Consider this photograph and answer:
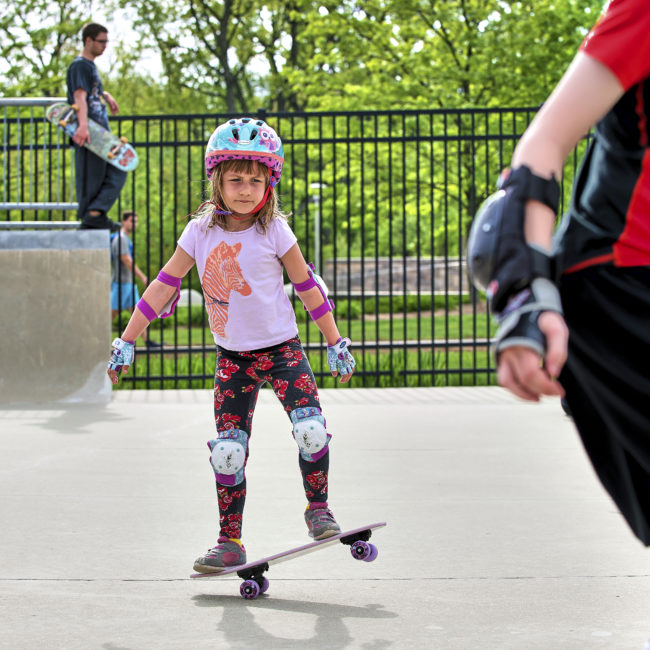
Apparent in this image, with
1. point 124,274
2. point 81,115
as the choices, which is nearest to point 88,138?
point 81,115

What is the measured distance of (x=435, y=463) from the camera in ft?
20.7

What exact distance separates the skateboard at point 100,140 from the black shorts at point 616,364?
750 cm

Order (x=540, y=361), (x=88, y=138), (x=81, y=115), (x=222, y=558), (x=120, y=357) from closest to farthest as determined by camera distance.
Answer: (x=540, y=361)
(x=222, y=558)
(x=120, y=357)
(x=81, y=115)
(x=88, y=138)

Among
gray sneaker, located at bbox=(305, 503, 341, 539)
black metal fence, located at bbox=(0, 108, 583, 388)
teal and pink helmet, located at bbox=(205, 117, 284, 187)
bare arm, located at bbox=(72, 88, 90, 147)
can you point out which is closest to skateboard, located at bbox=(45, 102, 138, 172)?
bare arm, located at bbox=(72, 88, 90, 147)

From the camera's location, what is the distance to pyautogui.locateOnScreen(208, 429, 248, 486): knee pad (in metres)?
3.95

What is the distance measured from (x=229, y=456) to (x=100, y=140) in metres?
5.66

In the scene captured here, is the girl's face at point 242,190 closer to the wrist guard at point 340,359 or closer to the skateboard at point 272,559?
the wrist guard at point 340,359

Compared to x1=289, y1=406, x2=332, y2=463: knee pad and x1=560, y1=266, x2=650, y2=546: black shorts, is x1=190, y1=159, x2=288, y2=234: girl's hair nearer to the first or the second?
x1=289, y1=406, x2=332, y2=463: knee pad

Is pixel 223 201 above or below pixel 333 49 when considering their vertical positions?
below

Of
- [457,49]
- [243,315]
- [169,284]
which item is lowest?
[243,315]

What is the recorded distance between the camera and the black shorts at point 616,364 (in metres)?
1.87

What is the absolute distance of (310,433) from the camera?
399 cm

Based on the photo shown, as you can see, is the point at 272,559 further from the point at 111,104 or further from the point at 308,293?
the point at 111,104

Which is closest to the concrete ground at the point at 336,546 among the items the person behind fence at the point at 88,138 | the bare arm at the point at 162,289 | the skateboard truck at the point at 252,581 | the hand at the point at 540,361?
the skateboard truck at the point at 252,581
